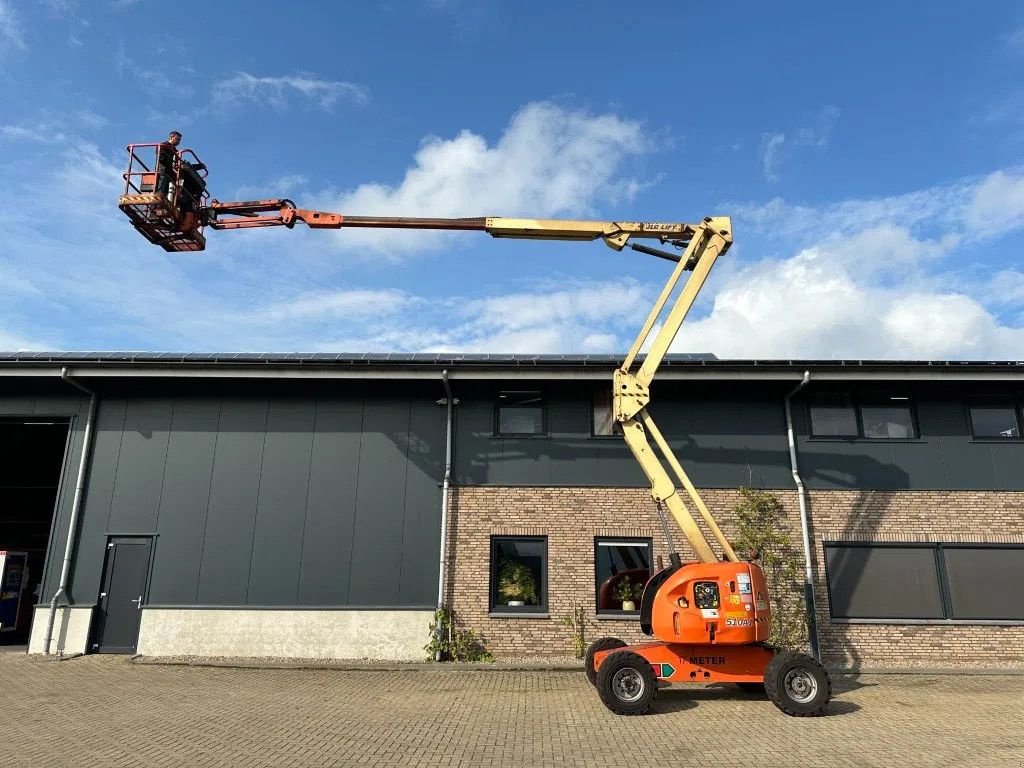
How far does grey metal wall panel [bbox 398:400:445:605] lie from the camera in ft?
39.8

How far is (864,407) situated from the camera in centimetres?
1298

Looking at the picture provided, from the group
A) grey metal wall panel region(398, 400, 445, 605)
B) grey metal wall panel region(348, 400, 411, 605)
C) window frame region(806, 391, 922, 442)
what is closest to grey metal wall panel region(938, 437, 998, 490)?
window frame region(806, 391, 922, 442)

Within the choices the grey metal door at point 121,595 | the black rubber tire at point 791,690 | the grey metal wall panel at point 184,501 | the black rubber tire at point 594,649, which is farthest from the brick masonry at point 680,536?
the grey metal door at point 121,595

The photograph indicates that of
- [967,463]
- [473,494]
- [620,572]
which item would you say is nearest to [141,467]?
[473,494]

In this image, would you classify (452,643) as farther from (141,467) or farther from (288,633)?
(141,467)

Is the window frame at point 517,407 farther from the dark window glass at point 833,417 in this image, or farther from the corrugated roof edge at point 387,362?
the dark window glass at point 833,417

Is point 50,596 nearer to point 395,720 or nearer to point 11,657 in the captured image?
point 11,657

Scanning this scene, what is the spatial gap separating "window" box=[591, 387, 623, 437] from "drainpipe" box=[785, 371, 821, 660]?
3.32 m

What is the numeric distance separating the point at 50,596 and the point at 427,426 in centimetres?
778

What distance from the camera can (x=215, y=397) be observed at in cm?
1324

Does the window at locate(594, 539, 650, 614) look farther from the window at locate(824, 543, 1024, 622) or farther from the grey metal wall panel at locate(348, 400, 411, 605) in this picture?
the grey metal wall panel at locate(348, 400, 411, 605)

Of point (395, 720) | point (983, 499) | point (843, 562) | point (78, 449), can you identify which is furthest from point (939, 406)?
point (78, 449)

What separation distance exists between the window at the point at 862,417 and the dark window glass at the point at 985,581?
236 centimetres

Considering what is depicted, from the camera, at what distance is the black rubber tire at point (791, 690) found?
8258 mm
